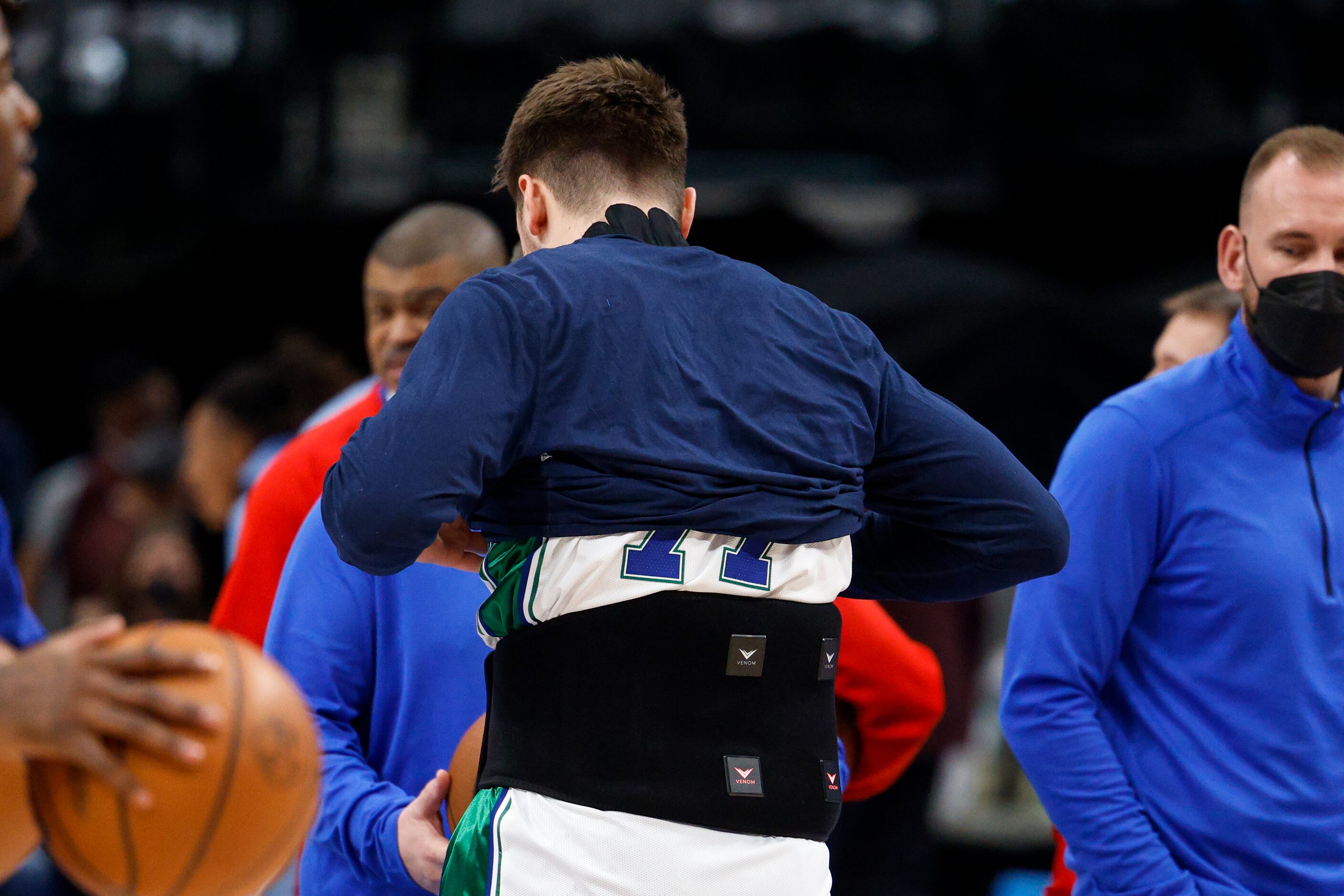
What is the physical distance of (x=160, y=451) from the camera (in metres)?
7.75

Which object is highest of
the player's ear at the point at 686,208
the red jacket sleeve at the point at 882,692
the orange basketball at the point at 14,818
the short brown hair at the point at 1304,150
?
the short brown hair at the point at 1304,150

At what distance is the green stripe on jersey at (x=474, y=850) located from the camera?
2264mm

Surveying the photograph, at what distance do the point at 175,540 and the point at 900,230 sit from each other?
5123 millimetres

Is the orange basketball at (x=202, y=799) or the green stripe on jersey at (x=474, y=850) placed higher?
the orange basketball at (x=202, y=799)

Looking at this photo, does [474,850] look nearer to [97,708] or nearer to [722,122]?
[97,708]

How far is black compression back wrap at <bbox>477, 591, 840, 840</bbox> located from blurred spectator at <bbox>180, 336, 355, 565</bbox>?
3.93 meters

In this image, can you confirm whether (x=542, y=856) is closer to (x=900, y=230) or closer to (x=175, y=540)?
(x=175, y=540)

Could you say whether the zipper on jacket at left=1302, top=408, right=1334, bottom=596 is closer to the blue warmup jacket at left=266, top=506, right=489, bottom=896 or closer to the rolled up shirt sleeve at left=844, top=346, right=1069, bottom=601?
the rolled up shirt sleeve at left=844, top=346, right=1069, bottom=601

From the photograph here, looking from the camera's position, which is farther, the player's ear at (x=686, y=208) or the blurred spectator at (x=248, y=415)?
the blurred spectator at (x=248, y=415)

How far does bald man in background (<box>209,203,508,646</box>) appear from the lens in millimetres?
3408

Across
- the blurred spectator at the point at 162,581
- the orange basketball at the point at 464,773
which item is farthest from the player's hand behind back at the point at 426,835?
the blurred spectator at the point at 162,581

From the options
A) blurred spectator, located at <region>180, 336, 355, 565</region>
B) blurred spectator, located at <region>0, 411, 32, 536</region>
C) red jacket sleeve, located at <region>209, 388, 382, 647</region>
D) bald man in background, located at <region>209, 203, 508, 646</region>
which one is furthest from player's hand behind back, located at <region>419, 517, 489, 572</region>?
blurred spectator, located at <region>0, 411, 32, 536</region>

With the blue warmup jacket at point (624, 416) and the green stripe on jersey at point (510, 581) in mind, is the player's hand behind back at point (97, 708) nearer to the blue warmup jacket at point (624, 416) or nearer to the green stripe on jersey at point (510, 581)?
the blue warmup jacket at point (624, 416)

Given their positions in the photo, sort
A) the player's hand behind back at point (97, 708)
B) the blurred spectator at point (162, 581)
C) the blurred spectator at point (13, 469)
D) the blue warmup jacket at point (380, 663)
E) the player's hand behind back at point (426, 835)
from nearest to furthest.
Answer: the player's hand behind back at point (97, 708), the player's hand behind back at point (426, 835), the blue warmup jacket at point (380, 663), the blurred spectator at point (162, 581), the blurred spectator at point (13, 469)
